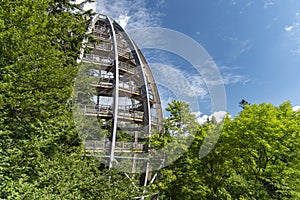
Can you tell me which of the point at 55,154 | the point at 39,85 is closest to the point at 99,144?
the point at 55,154

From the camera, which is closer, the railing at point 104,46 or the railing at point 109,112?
the railing at point 109,112

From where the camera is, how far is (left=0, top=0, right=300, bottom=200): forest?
492cm

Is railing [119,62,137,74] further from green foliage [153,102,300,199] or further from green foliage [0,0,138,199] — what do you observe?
green foliage [0,0,138,199]

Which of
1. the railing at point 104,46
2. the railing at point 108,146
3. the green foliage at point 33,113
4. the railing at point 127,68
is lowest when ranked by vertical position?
the railing at point 108,146

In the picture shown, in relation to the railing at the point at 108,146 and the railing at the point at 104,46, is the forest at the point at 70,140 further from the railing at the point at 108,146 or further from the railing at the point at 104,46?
the railing at the point at 104,46

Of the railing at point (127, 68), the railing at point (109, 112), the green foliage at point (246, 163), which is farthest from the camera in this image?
the railing at point (127, 68)

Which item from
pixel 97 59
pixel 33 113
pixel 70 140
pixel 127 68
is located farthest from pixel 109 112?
pixel 33 113

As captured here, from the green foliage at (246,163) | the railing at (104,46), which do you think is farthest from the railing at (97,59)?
the green foliage at (246,163)

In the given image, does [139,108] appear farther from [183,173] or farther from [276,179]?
[276,179]

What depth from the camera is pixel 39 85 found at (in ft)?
17.9

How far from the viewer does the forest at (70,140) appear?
492 cm

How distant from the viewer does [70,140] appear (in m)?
7.61

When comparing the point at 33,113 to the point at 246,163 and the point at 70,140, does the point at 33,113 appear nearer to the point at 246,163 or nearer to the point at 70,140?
the point at 70,140

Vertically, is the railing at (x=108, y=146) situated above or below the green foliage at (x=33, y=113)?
below
